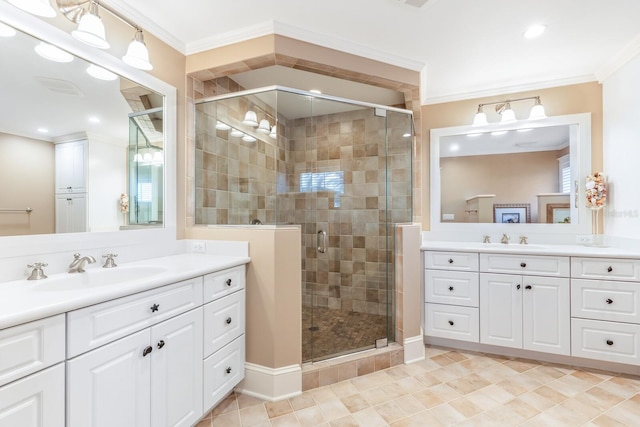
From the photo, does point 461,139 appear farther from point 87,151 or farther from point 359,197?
point 87,151

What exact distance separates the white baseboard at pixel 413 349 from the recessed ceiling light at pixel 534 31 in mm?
2434

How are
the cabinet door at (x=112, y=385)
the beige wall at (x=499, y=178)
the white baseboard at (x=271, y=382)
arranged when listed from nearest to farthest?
the cabinet door at (x=112, y=385), the white baseboard at (x=271, y=382), the beige wall at (x=499, y=178)

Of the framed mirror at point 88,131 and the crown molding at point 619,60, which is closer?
the framed mirror at point 88,131

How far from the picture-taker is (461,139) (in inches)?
118

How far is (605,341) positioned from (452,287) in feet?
3.54

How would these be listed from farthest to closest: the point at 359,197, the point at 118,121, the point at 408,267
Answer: the point at 359,197
the point at 408,267
the point at 118,121

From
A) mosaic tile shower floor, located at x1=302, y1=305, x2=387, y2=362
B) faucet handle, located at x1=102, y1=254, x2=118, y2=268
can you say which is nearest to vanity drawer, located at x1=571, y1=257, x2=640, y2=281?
mosaic tile shower floor, located at x1=302, y1=305, x2=387, y2=362

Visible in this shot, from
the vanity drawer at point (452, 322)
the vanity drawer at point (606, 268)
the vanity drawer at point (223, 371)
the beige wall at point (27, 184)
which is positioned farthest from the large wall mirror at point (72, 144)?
the vanity drawer at point (606, 268)

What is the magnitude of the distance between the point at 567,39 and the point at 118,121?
10.5 ft

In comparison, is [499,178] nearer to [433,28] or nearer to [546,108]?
[546,108]

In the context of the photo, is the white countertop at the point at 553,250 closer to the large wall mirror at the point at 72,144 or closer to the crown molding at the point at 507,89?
the crown molding at the point at 507,89

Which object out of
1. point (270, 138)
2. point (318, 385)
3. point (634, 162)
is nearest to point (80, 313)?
point (318, 385)

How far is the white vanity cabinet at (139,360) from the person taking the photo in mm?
1031

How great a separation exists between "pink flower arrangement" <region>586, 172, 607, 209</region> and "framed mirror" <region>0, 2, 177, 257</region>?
3.51m
